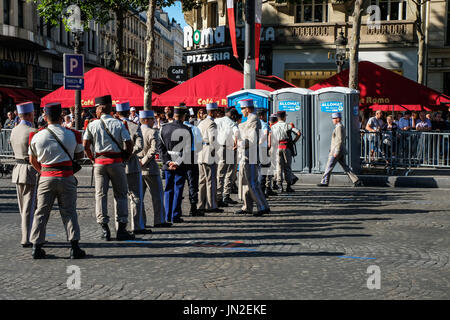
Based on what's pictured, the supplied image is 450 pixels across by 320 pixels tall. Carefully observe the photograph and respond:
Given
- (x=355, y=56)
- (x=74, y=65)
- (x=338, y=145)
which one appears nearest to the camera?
(x=338, y=145)

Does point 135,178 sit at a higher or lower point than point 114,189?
higher

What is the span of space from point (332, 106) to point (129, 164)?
9.30m

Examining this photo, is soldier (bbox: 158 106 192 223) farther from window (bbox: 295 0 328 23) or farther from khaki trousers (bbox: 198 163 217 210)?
window (bbox: 295 0 328 23)

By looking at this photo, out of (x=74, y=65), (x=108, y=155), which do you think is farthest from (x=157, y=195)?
(x=74, y=65)

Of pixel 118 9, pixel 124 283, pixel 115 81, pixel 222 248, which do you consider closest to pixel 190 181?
pixel 222 248

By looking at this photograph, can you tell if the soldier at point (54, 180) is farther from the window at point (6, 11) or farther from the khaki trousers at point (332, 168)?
the window at point (6, 11)

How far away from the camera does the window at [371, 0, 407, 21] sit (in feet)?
97.2

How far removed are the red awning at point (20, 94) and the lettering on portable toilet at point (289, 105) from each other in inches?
975

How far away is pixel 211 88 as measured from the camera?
19.2 metres

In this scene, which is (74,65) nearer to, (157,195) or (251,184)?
(251,184)

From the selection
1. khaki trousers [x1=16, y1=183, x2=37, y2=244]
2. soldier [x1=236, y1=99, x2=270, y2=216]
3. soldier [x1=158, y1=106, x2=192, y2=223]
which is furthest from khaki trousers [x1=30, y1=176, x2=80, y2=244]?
soldier [x1=236, y1=99, x2=270, y2=216]

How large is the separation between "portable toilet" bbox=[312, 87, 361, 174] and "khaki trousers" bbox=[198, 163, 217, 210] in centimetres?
643

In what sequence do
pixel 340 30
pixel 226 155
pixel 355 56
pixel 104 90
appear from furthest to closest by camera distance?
1. pixel 340 30
2. pixel 104 90
3. pixel 355 56
4. pixel 226 155

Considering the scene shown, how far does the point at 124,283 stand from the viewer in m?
5.85
